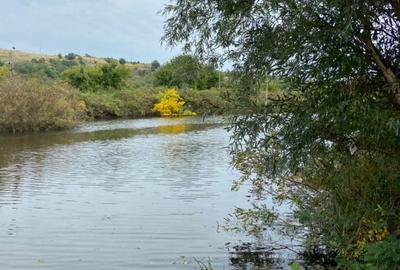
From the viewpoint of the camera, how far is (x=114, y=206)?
559 inches

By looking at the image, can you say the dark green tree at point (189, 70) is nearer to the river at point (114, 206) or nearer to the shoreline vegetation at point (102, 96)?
the shoreline vegetation at point (102, 96)

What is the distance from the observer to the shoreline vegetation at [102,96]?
22.6 feet

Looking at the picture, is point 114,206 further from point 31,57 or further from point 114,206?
point 31,57

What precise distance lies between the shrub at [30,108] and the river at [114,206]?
8348mm

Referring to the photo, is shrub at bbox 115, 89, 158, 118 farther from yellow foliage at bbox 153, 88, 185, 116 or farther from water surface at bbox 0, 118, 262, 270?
water surface at bbox 0, 118, 262, 270

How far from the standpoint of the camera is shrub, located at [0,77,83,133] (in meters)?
35.5

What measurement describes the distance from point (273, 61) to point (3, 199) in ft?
36.7

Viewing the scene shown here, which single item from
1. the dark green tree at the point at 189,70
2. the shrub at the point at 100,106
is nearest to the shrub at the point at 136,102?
the shrub at the point at 100,106

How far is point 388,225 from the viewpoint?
21.3 ft

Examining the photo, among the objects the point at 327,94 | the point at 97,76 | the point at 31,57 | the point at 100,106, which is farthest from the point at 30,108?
the point at 31,57

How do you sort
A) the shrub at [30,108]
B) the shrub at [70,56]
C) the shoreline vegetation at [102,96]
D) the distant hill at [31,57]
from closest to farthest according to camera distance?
the shoreline vegetation at [102,96] → the shrub at [30,108] → the distant hill at [31,57] → the shrub at [70,56]

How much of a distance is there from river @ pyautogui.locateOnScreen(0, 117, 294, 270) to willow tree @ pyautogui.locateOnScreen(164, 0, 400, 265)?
169 cm

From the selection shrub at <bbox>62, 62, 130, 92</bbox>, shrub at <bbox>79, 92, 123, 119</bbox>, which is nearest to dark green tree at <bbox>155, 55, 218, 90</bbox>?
shrub at <bbox>79, 92, 123, 119</bbox>

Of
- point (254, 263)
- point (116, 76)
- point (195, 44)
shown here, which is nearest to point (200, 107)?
point (195, 44)
